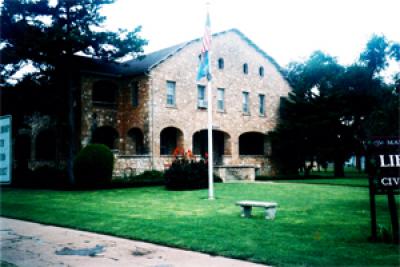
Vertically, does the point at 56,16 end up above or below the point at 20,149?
above

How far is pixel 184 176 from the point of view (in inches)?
734

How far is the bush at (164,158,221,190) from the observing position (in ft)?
61.3

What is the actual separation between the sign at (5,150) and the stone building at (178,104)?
1985 cm

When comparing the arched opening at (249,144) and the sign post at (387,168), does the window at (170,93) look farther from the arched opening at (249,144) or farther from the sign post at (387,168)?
the sign post at (387,168)

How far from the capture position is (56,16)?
68.6 ft

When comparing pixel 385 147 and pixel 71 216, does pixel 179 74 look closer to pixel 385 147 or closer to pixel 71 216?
pixel 71 216

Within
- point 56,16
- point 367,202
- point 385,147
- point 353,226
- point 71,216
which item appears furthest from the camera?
point 56,16

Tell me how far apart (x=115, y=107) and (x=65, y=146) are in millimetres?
4924

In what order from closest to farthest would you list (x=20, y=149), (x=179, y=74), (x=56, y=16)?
(x=56, y=16)
(x=179, y=74)
(x=20, y=149)

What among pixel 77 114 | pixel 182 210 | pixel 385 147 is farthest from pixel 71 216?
pixel 77 114

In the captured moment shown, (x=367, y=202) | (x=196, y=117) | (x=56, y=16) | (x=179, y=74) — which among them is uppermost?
(x=56, y=16)

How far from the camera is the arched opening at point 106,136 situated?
27502 millimetres

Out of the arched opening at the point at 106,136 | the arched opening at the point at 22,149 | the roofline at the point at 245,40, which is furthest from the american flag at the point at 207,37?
the arched opening at the point at 22,149

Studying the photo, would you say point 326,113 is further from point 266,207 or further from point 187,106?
point 266,207
